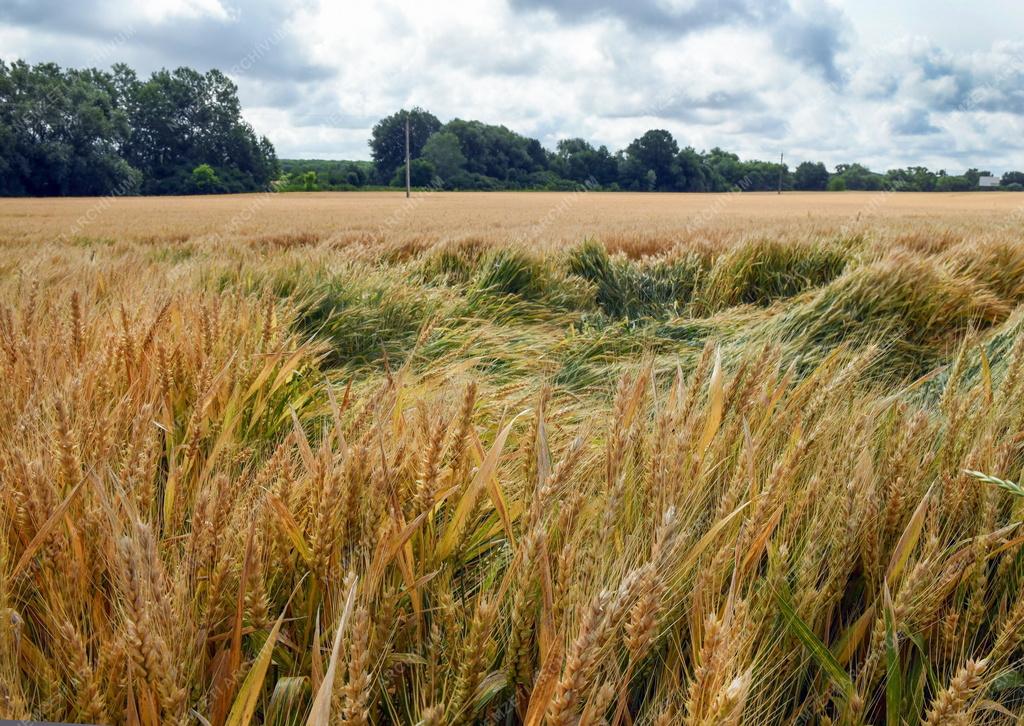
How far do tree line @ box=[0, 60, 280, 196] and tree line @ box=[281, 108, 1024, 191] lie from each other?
6.42 m

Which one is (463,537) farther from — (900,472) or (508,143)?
(508,143)

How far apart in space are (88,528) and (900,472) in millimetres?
1434

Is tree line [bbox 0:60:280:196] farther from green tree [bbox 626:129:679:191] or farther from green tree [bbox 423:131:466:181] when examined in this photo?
green tree [bbox 626:129:679:191]

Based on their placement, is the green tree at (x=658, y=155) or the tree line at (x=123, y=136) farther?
the green tree at (x=658, y=155)

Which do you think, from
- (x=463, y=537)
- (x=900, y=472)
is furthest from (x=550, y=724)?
(x=900, y=472)

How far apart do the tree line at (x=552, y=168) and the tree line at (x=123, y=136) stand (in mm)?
6422

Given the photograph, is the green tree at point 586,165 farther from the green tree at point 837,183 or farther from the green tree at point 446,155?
the green tree at point 837,183

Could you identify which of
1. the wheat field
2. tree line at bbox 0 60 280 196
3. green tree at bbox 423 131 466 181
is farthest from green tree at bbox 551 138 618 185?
the wheat field

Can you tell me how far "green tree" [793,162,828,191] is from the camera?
75.8 metres

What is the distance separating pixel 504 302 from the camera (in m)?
5.18

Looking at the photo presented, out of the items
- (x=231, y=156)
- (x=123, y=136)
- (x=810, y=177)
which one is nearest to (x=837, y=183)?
(x=810, y=177)

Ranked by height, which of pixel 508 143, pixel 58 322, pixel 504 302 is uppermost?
pixel 508 143

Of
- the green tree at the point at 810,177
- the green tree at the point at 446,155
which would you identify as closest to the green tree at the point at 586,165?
the green tree at the point at 446,155

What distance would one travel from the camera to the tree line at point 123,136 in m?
47.5
